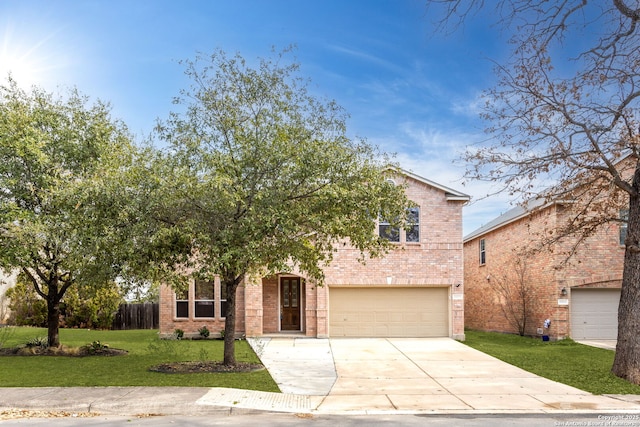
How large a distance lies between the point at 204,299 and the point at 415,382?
41.4ft

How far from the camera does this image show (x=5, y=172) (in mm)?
16578

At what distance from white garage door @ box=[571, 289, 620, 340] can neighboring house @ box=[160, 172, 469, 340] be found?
13.1 feet

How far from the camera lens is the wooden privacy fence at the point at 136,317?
3061 cm

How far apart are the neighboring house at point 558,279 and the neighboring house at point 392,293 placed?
2.84 meters

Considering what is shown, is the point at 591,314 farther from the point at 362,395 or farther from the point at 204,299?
the point at 204,299

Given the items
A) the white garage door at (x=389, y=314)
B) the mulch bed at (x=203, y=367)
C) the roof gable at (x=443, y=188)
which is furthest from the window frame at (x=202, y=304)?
the mulch bed at (x=203, y=367)

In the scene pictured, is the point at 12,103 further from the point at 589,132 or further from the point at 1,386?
the point at 589,132

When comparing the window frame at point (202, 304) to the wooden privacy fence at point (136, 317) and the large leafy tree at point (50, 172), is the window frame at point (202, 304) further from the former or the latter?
the wooden privacy fence at point (136, 317)

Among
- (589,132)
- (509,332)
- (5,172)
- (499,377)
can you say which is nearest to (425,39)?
(589,132)

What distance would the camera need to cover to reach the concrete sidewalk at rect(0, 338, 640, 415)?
411 inches

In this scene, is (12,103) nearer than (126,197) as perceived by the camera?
No

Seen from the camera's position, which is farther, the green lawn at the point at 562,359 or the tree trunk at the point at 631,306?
the tree trunk at the point at 631,306

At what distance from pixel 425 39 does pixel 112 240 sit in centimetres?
732

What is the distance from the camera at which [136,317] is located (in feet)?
101
